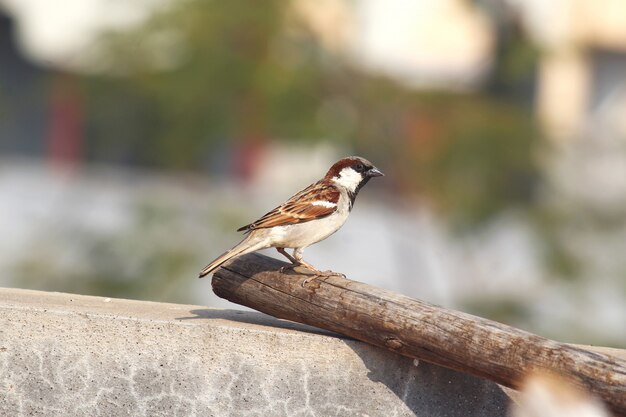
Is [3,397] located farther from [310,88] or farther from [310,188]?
[310,88]

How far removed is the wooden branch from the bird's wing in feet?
0.81

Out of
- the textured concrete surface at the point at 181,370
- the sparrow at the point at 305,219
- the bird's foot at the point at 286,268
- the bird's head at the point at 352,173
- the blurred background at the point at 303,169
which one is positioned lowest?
the textured concrete surface at the point at 181,370

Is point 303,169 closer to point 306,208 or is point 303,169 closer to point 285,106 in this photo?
point 285,106

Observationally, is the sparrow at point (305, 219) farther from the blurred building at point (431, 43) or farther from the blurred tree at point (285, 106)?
the blurred building at point (431, 43)

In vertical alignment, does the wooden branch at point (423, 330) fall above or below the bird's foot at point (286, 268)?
below

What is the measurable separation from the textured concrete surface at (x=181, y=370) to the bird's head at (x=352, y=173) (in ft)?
3.72

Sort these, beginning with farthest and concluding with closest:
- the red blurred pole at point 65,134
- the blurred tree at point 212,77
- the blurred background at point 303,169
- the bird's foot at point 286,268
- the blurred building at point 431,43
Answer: the red blurred pole at point 65,134, the blurred building at point 431,43, the blurred tree at point 212,77, the blurred background at point 303,169, the bird's foot at point 286,268

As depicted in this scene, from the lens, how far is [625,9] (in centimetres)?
2220

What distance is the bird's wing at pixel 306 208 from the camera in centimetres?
551

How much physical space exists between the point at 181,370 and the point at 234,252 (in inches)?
26.1

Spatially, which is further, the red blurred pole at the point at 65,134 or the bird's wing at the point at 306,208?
the red blurred pole at the point at 65,134

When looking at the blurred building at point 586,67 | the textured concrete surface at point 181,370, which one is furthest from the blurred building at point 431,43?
the textured concrete surface at point 181,370

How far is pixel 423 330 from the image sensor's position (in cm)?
461

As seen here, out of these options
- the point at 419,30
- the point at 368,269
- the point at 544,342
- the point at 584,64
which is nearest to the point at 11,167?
the point at 368,269
